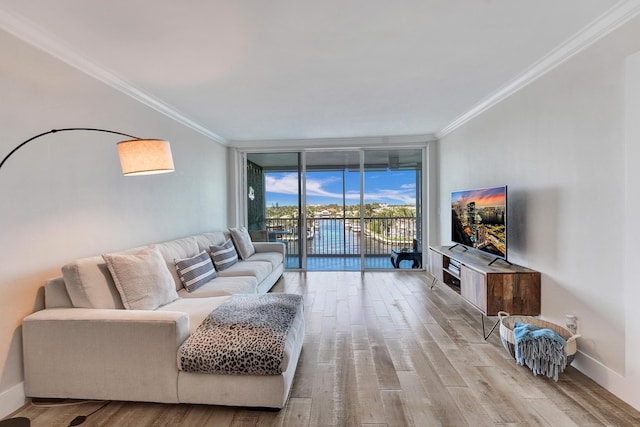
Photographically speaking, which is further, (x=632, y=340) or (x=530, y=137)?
(x=530, y=137)

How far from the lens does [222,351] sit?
1869mm

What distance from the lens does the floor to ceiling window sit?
18.9 ft

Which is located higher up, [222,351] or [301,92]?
[301,92]

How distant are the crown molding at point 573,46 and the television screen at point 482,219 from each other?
3.26 feet

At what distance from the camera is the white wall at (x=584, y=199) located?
1964 millimetres

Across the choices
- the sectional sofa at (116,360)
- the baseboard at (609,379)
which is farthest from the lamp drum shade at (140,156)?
the baseboard at (609,379)

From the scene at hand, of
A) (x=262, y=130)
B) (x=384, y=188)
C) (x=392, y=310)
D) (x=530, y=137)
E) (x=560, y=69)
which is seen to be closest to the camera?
(x=560, y=69)

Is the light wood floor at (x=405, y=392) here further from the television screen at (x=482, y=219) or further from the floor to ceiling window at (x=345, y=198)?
the floor to ceiling window at (x=345, y=198)

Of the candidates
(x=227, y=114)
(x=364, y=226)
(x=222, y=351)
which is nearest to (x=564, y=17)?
(x=222, y=351)

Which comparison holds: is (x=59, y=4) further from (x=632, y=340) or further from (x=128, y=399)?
(x=632, y=340)

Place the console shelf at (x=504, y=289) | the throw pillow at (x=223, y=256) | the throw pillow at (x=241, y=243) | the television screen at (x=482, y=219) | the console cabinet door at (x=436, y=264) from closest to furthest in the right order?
Answer: the console shelf at (x=504, y=289) < the television screen at (x=482, y=219) < the throw pillow at (x=223, y=256) < the console cabinet door at (x=436, y=264) < the throw pillow at (x=241, y=243)

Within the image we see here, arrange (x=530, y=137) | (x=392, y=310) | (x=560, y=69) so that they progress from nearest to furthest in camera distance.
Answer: (x=560, y=69) < (x=530, y=137) < (x=392, y=310)

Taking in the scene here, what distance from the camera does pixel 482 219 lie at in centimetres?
337

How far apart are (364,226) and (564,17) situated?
4151 mm
